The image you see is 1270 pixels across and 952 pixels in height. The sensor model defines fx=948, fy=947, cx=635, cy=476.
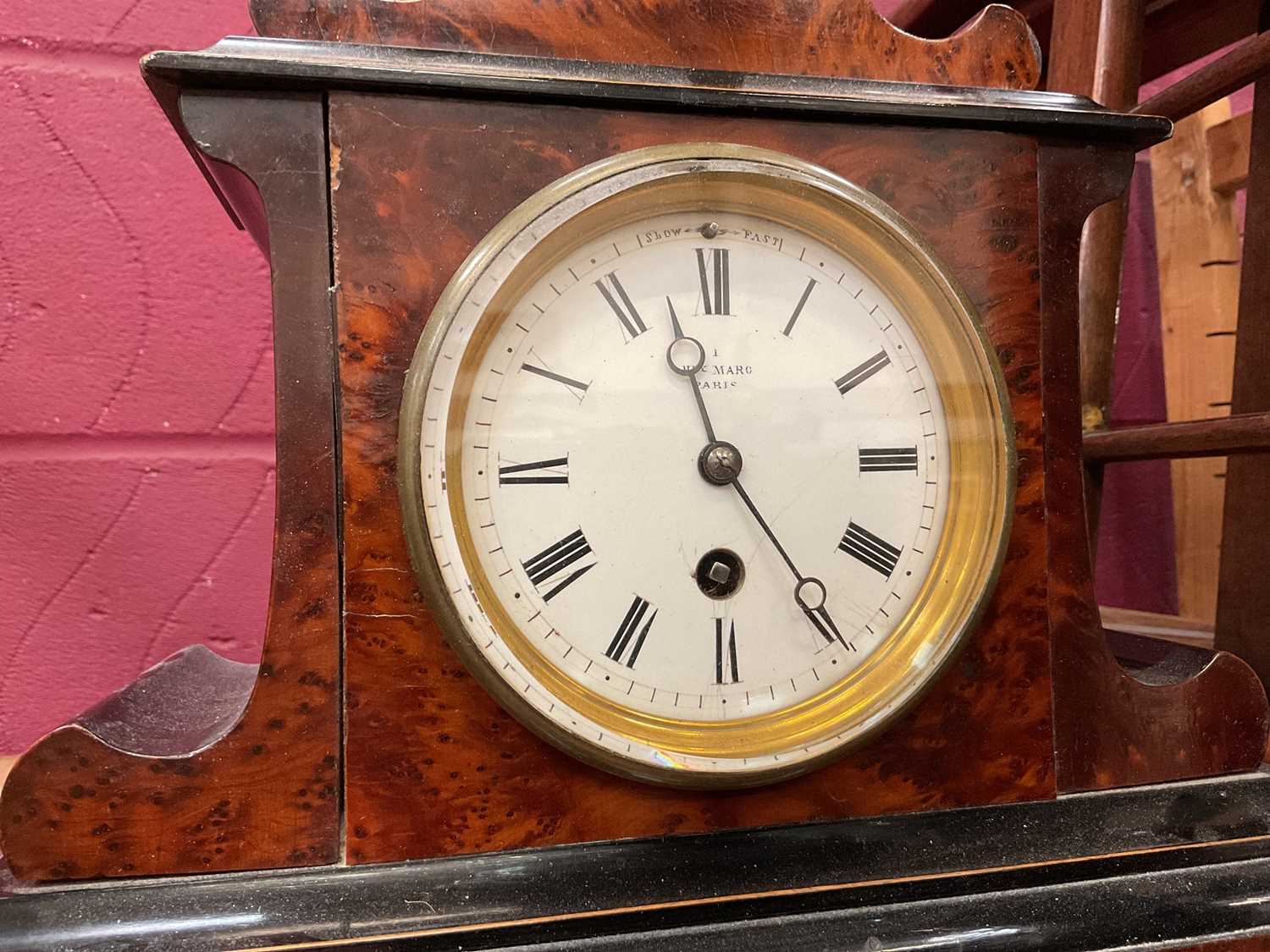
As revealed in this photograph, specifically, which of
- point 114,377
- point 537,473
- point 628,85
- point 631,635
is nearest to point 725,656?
point 631,635

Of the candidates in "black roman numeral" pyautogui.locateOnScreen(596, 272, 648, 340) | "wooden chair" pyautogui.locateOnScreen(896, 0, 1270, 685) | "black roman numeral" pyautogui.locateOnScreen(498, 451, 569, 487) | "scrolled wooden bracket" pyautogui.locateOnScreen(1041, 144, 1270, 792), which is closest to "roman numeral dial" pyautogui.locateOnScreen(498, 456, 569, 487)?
"black roman numeral" pyautogui.locateOnScreen(498, 451, 569, 487)

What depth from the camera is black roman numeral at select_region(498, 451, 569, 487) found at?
2.05 feet

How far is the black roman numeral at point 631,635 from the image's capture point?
64 centimetres

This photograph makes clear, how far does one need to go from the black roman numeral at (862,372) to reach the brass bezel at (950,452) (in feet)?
0.11

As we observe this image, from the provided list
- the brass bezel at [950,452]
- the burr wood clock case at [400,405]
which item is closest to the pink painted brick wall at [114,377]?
the burr wood clock case at [400,405]

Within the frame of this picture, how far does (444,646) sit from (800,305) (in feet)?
1.13

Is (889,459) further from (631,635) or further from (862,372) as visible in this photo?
(631,635)

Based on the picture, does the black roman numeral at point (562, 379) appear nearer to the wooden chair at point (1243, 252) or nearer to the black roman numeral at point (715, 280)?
the black roman numeral at point (715, 280)

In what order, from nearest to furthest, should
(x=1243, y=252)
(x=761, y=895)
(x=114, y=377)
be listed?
(x=761, y=895)
(x=1243, y=252)
(x=114, y=377)

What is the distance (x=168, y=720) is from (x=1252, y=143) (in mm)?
1089

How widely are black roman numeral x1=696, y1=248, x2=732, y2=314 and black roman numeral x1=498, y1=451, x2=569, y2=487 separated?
5.9 inches

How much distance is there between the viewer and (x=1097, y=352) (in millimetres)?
1115

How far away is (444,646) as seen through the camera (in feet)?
2.06

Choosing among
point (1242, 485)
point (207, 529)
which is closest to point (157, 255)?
point (207, 529)
